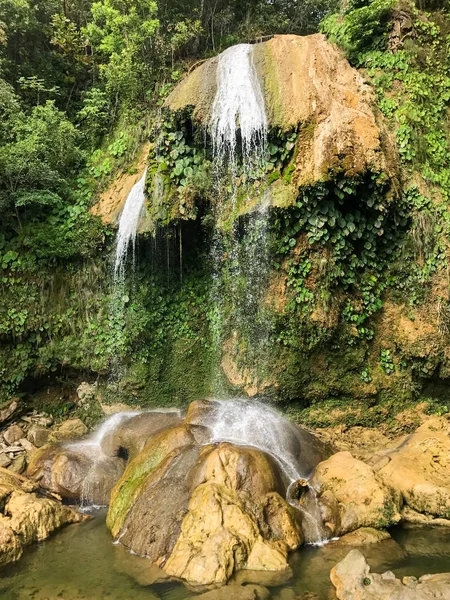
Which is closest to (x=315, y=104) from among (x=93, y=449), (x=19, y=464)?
(x=93, y=449)

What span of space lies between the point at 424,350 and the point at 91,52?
45.6ft

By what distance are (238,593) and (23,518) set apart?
3.20 meters

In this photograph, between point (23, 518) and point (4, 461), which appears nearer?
point (23, 518)

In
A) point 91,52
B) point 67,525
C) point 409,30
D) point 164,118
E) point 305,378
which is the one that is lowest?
point 67,525

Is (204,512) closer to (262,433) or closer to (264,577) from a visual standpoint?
(264,577)

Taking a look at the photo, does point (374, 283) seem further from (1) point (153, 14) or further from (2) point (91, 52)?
(2) point (91, 52)

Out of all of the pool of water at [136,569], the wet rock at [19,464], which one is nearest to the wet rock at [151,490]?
the pool of water at [136,569]

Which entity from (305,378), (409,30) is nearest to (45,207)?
(305,378)

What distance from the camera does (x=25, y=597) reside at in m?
4.56

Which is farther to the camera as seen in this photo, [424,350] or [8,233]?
A: [8,233]

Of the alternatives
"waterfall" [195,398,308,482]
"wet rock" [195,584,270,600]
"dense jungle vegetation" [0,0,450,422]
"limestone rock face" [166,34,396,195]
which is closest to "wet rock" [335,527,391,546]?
"waterfall" [195,398,308,482]

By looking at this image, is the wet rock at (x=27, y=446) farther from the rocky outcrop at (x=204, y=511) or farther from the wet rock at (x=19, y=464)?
the rocky outcrop at (x=204, y=511)

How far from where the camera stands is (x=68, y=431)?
9.38 metres

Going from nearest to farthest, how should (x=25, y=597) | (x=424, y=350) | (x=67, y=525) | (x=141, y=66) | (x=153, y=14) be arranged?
(x=25, y=597)
(x=67, y=525)
(x=424, y=350)
(x=141, y=66)
(x=153, y=14)
